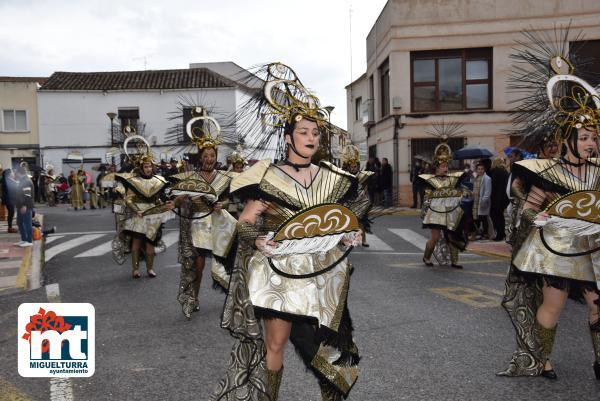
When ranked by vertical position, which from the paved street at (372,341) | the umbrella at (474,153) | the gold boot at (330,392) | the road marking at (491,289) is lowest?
the road marking at (491,289)

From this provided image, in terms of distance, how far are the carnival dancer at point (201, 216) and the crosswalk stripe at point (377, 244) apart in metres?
5.74

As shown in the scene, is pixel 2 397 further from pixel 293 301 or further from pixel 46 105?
pixel 46 105

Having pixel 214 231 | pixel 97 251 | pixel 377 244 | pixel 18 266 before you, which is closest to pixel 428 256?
pixel 377 244

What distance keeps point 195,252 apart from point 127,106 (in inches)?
1459

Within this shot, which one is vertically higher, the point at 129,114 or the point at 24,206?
the point at 129,114

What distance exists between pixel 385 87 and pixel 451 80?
366 centimetres

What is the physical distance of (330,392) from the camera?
11.9ft

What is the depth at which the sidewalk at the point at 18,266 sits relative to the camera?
8.81 m

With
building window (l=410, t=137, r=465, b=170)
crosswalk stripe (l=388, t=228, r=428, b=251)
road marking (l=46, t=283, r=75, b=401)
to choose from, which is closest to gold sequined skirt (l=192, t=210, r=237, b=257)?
road marking (l=46, t=283, r=75, b=401)

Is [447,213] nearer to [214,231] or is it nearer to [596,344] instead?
[214,231]

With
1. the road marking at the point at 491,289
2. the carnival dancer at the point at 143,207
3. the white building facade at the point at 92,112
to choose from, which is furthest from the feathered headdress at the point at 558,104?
the white building facade at the point at 92,112

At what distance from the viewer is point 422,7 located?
2266 cm

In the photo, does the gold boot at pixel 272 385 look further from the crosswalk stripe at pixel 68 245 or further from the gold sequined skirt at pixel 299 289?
the crosswalk stripe at pixel 68 245

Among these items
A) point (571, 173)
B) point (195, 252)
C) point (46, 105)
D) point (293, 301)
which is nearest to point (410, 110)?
point (195, 252)
